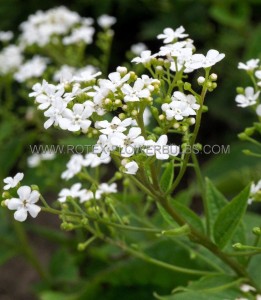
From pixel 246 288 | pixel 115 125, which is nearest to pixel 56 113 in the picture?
pixel 115 125

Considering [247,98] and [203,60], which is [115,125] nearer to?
[203,60]

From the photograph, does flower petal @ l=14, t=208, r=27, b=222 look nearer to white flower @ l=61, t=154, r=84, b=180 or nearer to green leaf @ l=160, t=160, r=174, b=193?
green leaf @ l=160, t=160, r=174, b=193

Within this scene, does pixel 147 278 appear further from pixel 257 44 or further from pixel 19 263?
pixel 19 263

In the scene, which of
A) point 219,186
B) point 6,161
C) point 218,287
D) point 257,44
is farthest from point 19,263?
point 218,287

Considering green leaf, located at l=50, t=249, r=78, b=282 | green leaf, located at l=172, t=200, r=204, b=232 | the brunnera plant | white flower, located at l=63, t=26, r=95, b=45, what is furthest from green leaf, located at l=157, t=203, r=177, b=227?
white flower, located at l=63, t=26, r=95, b=45

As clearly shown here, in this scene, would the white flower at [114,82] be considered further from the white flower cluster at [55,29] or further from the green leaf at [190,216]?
the white flower cluster at [55,29]

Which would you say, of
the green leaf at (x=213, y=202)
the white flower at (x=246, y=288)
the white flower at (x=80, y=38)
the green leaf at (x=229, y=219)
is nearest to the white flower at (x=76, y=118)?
the green leaf at (x=229, y=219)
